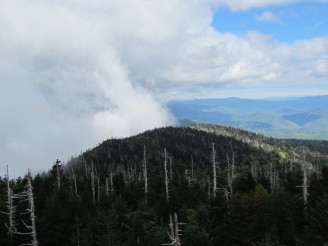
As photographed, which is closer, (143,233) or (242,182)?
(143,233)

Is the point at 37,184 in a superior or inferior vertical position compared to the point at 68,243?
superior

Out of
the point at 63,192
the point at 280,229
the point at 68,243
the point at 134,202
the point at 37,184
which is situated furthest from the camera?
the point at 37,184

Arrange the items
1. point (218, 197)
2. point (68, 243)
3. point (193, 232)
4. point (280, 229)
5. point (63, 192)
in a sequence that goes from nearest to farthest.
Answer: point (193, 232), point (280, 229), point (68, 243), point (218, 197), point (63, 192)

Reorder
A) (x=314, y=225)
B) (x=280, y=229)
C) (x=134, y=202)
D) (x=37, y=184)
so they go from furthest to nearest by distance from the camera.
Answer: (x=37, y=184)
(x=134, y=202)
(x=280, y=229)
(x=314, y=225)

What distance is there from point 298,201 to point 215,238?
16.4m

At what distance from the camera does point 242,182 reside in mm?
70562

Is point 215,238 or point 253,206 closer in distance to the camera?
point 215,238

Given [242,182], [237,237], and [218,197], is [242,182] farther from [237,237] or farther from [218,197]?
[237,237]

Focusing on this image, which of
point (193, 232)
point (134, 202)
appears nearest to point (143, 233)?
point (193, 232)

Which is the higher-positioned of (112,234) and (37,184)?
(37,184)

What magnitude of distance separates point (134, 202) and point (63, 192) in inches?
574

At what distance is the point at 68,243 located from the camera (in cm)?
4588

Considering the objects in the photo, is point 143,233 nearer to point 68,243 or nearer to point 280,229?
point 68,243

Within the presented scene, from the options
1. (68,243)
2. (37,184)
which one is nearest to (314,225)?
(68,243)
